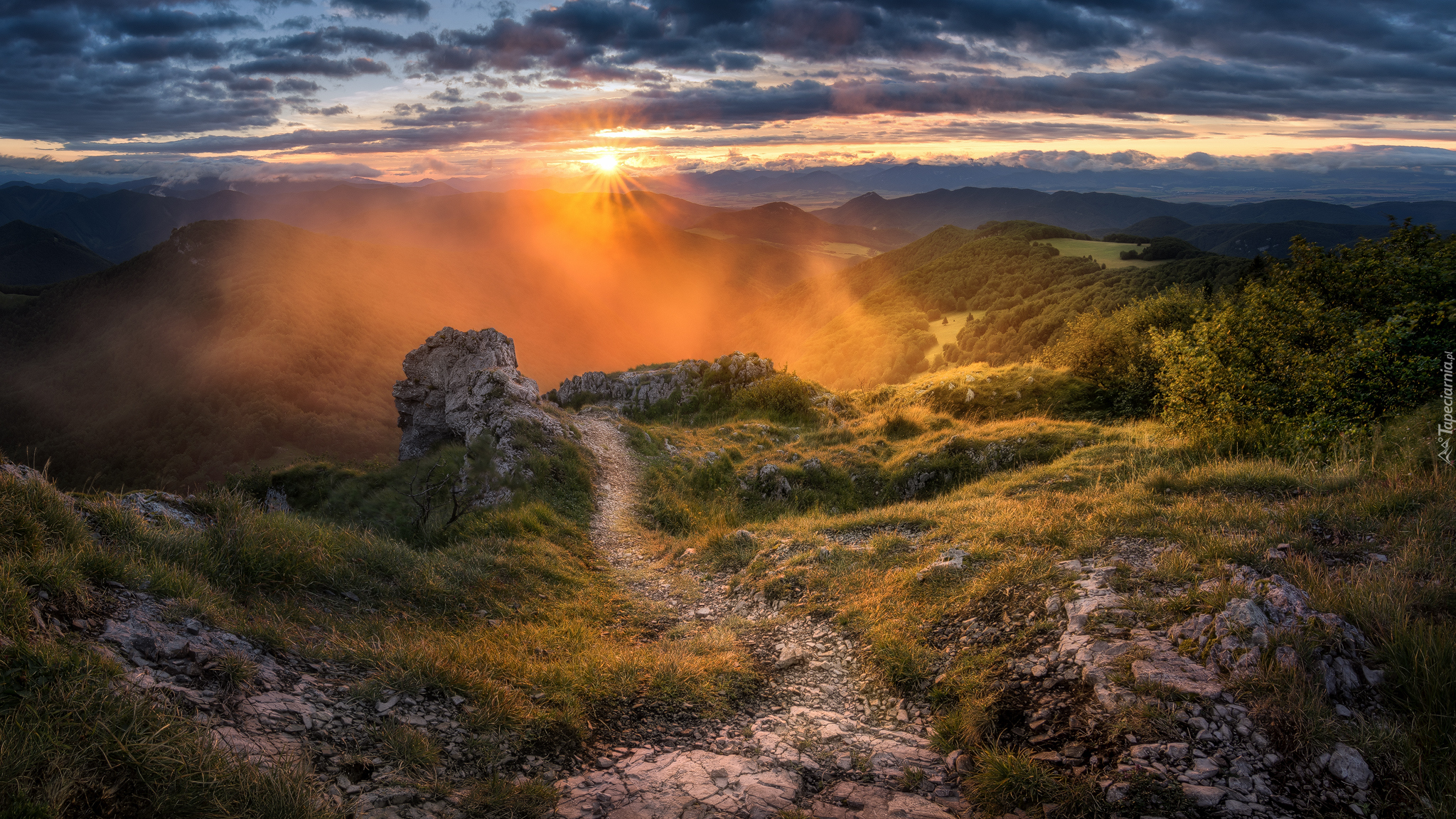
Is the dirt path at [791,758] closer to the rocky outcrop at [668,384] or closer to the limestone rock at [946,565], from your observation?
the limestone rock at [946,565]

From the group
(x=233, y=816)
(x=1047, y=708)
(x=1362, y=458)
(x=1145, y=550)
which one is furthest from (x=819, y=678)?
(x=1362, y=458)

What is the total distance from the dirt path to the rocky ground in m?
0.02

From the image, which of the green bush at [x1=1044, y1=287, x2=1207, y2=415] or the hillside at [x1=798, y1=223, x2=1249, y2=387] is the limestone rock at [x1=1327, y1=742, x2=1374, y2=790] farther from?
the hillside at [x1=798, y1=223, x2=1249, y2=387]

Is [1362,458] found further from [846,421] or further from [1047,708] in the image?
[846,421]

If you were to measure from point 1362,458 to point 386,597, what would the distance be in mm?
13878

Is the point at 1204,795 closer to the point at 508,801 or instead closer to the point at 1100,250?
the point at 508,801

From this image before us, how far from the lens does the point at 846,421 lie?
25.3 metres

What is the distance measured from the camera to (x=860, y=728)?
5633 mm

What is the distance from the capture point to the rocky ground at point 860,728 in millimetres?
3963

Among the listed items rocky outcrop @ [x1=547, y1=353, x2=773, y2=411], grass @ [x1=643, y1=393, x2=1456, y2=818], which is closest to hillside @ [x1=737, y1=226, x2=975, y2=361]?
rocky outcrop @ [x1=547, y1=353, x2=773, y2=411]

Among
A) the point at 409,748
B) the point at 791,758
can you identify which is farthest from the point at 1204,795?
the point at 409,748

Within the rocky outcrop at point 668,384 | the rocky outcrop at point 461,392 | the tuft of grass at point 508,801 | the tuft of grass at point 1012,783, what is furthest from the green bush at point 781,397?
the tuft of grass at point 508,801

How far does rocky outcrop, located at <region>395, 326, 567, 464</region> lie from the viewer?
70.0 feet

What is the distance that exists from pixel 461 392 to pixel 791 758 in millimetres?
23499
